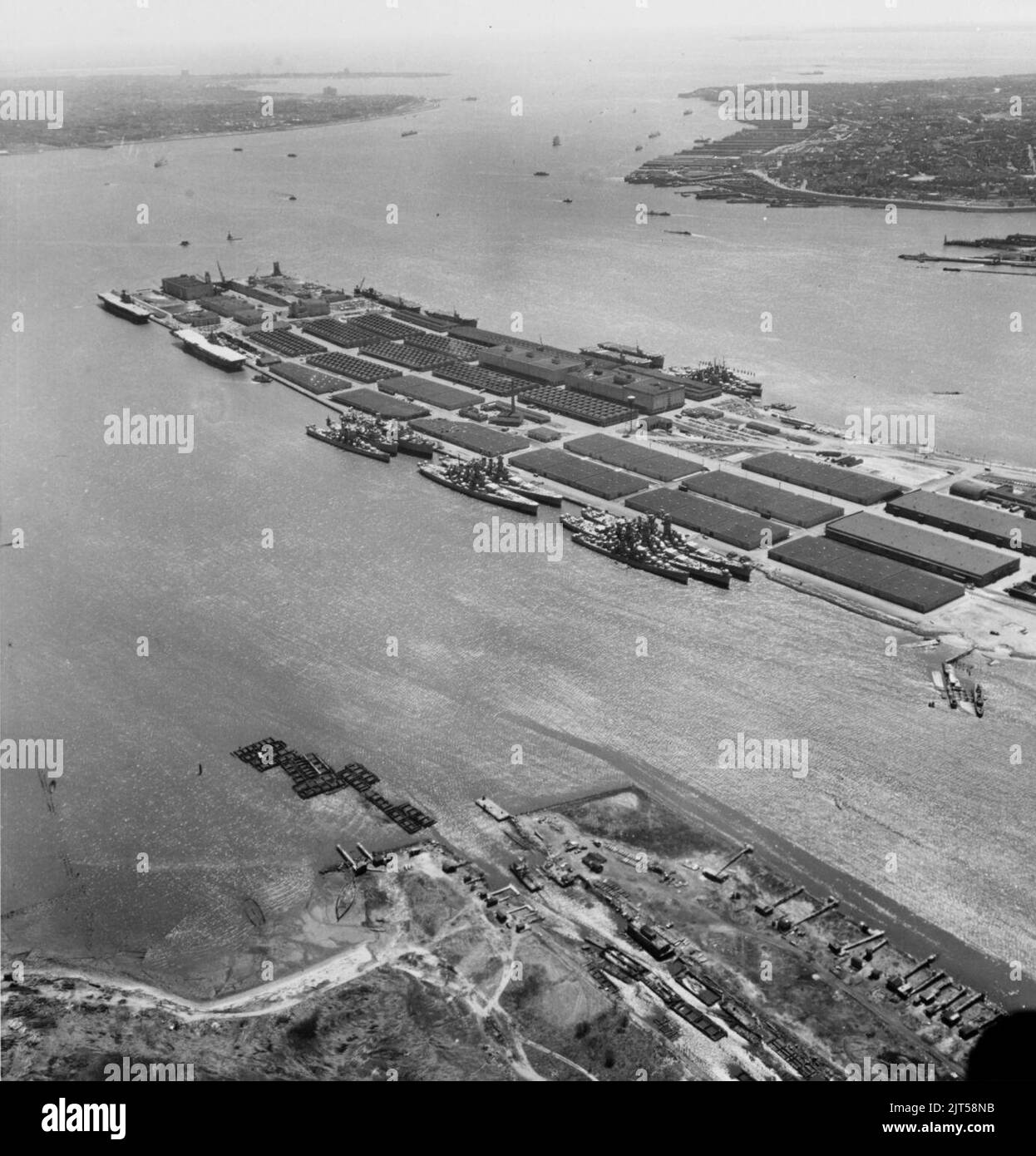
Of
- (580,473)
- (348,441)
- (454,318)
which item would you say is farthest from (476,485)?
(454,318)

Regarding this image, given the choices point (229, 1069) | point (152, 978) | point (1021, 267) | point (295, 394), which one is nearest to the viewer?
point (229, 1069)

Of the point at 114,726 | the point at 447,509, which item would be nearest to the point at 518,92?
the point at 447,509

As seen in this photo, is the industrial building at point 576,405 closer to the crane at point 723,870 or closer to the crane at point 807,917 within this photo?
the crane at point 723,870

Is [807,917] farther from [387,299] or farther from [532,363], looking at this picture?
[387,299]

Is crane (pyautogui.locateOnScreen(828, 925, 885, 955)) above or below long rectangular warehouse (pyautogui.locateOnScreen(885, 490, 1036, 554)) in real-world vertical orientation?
below

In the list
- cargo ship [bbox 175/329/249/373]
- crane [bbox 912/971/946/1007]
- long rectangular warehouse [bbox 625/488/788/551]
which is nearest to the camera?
crane [bbox 912/971/946/1007]

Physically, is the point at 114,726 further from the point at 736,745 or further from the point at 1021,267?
the point at 1021,267

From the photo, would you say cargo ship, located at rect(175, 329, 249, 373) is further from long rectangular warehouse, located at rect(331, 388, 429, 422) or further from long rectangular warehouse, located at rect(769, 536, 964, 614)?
long rectangular warehouse, located at rect(769, 536, 964, 614)

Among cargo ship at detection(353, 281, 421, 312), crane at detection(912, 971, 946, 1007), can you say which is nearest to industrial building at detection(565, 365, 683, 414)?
cargo ship at detection(353, 281, 421, 312)

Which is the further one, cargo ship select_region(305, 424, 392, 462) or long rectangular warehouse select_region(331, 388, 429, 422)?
long rectangular warehouse select_region(331, 388, 429, 422)
